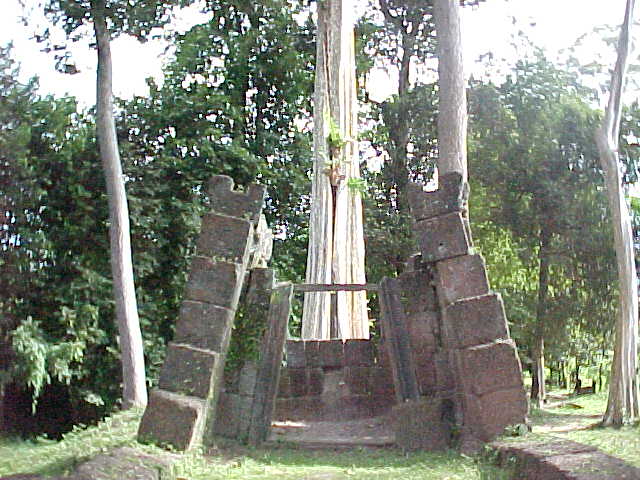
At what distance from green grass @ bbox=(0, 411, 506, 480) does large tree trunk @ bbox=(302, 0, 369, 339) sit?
456 centimetres

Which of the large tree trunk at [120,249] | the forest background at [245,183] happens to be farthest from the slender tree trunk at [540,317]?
the large tree trunk at [120,249]

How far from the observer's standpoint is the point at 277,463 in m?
6.92

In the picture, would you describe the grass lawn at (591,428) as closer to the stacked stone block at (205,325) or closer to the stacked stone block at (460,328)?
the stacked stone block at (460,328)

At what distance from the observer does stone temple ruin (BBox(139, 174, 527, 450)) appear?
6.82m

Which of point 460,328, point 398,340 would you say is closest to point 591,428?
point 398,340

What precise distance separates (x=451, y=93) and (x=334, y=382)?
410cm

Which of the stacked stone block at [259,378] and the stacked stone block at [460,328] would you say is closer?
the stacked stone block at [460,328]

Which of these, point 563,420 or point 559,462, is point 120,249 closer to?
point 563,420

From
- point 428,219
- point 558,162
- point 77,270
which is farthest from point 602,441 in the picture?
point 77,270

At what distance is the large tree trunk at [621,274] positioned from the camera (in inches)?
413

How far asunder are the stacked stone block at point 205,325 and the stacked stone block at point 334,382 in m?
2.55

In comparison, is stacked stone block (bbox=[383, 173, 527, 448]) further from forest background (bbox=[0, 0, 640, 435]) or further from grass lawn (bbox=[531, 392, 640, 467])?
forest background (bbox=[0, 0, 640, 435])

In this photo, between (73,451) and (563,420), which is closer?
(73,451)

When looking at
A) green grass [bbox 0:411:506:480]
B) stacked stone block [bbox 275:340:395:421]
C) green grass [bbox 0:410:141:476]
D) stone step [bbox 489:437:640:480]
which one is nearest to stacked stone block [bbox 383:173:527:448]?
green grass [bbox 0:411:506:480]
